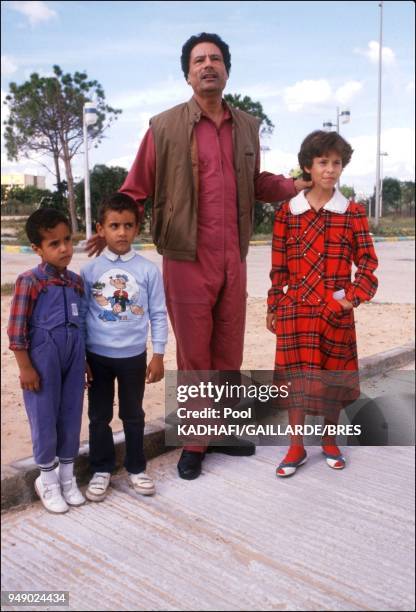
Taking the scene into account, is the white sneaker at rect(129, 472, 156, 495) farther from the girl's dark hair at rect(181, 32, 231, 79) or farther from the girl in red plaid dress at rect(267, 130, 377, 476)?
the girl's dark hair at rect(181, 32, 231, 79)

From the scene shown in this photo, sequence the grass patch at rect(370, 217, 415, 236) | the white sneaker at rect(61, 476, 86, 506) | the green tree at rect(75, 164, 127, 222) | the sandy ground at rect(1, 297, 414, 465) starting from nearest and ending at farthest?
the green tree at rect(75, 164, 127, 222) → the white sneaker at rect(61, 476, 86, 506) → the sandy ground at rect(1, 297, 414, 465) → the grass patch at rect(370, 217, 415, 236)

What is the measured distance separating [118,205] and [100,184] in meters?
0.34

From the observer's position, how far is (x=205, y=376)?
1.86 meters

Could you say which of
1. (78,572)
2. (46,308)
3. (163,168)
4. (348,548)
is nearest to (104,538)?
(78,572)

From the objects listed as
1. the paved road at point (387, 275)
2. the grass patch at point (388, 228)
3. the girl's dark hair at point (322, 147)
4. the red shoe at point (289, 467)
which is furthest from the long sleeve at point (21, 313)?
the paved road at point (387, 275)

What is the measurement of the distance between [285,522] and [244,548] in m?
0.18

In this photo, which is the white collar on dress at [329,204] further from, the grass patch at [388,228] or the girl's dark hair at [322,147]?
the grass patch at [388,228]

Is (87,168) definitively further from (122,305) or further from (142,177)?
(122,305)

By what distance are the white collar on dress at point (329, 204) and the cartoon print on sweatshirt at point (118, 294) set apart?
17.9 inches

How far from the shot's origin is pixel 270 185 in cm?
151

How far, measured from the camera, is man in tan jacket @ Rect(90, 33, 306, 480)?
150cm

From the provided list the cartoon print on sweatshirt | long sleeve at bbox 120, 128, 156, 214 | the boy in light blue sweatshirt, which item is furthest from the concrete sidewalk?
long sleeve at bbox 120, 128, 156, 214

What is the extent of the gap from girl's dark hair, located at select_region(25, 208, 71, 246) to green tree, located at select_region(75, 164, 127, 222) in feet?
1.06

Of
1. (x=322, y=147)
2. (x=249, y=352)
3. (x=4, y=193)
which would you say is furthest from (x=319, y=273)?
(x=249, y=352)
